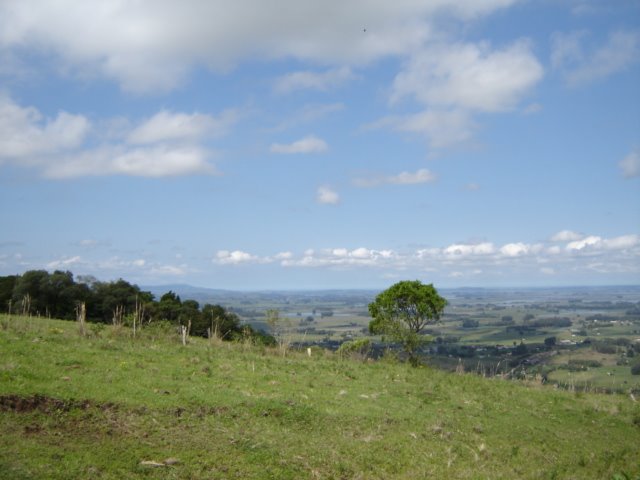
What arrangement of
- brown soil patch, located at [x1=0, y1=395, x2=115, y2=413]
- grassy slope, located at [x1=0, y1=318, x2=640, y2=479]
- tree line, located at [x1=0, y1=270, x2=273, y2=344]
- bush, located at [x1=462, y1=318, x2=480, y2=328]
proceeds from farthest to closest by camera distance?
bush, located at [x1=462, y1=318, x2=480, y2=328]
tree line, located at [x1=0, y1=270, x2=273, y2=344]
brown soil patch, located at [x1=0, y1=395, x2=115, y2=413]
grassy slope, located at [x1=0, y1=318, x2=640, y2=479]

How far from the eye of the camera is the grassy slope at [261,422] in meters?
9.65

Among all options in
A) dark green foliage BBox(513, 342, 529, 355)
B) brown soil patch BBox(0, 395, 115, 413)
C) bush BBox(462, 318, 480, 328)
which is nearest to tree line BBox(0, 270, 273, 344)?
brown soil patch BBox(0, 395, 115, 413)

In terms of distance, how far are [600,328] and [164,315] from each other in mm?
71180

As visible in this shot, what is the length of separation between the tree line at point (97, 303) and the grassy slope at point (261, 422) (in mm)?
21258

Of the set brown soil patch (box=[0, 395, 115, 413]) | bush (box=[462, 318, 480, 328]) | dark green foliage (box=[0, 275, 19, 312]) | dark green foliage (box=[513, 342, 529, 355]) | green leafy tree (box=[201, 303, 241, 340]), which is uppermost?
dark green foliage (box=[0, 275, 19, 312])

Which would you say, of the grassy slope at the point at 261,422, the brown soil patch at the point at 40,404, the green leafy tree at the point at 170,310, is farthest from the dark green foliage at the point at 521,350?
the brown soil patch at the point at 40,404

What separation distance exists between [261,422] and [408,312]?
1728cm

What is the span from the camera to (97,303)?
46156 millimetres

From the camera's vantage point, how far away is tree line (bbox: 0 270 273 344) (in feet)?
135

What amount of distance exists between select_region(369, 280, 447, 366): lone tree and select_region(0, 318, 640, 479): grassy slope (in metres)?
6.99

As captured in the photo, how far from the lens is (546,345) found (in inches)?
2574

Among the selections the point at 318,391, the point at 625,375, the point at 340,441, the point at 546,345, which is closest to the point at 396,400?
the point at 318,391

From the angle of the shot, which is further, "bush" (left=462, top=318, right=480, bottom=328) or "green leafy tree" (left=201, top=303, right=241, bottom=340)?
"bush" (left=462, top=318, right=480, bottom=328)

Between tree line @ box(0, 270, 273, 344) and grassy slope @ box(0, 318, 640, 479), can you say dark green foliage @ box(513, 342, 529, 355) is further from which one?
grassy slope @ box(0, 318, 640, 479)
